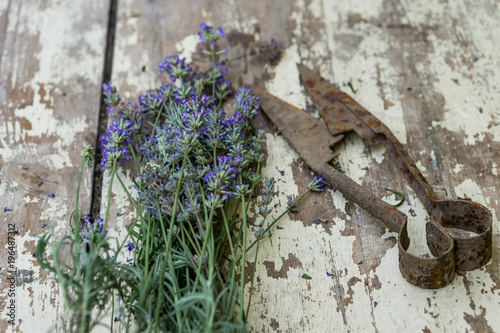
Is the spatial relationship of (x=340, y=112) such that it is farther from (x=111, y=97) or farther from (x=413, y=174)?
(x=111, y=97)

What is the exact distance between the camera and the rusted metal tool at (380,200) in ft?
3.92

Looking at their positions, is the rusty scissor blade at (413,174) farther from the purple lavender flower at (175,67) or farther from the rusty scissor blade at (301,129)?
the purple lavender flower at (175,67)

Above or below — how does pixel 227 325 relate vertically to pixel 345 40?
below

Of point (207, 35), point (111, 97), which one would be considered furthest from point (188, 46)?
point (111, 97)

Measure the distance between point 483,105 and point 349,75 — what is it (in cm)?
43

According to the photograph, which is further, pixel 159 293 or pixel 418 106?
pixel 418 106

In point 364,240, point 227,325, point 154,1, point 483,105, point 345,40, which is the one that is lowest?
point 227,325

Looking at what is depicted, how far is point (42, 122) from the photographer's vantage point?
1690mm

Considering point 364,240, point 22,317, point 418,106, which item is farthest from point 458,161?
point 22,317

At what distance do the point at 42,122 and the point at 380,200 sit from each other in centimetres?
110

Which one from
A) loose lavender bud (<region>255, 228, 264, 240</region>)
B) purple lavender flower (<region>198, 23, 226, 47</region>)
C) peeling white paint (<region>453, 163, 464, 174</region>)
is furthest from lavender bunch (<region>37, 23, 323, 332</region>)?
peeling white paint (<region>453, 163, 464, 174</region>)

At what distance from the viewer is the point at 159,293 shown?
1109mm

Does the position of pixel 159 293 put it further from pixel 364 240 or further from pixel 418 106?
pixel 418 106

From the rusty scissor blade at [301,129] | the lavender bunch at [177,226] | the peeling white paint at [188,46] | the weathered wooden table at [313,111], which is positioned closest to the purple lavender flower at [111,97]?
the lavender bunch at [177,226]
